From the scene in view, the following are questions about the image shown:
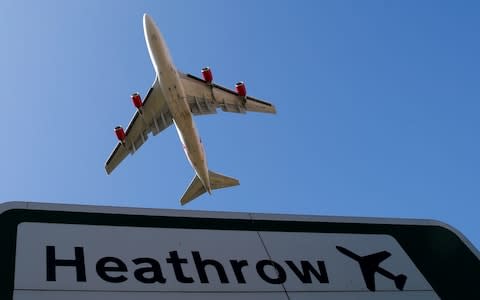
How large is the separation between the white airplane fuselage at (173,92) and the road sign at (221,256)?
87.1 ft

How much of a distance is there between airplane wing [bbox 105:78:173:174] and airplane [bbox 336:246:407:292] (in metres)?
30.5

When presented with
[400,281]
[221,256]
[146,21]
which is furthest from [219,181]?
[221,256]

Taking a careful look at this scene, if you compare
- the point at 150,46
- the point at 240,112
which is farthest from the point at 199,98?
the point at 150,46

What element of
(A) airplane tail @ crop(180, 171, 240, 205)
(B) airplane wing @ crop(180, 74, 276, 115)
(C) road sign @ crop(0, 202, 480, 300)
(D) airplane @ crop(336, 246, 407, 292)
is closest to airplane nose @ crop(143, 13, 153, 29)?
(B) airplane wing @ crop(180, 74, 276, 115)

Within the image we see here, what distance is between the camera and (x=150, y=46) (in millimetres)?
31781

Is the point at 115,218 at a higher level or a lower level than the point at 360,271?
higher

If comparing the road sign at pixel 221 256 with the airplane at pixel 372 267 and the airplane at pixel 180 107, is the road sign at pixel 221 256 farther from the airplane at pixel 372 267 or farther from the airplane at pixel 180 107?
the airplane at pixel 180 107

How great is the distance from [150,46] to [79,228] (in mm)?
27796

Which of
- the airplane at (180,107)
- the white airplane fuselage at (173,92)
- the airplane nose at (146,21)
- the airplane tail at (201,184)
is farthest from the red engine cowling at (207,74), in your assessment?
the airplane tail at (201,184)

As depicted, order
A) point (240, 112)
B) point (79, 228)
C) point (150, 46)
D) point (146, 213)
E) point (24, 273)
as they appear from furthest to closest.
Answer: point (240, 112), point (150, 46), point (146, 213), point (79, 228), point (24, 273)

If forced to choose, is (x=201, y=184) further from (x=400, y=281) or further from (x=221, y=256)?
(x=221, y=256)

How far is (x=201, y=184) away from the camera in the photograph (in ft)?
126

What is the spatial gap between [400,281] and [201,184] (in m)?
32.9

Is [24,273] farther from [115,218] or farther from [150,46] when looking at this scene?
[150,46]
